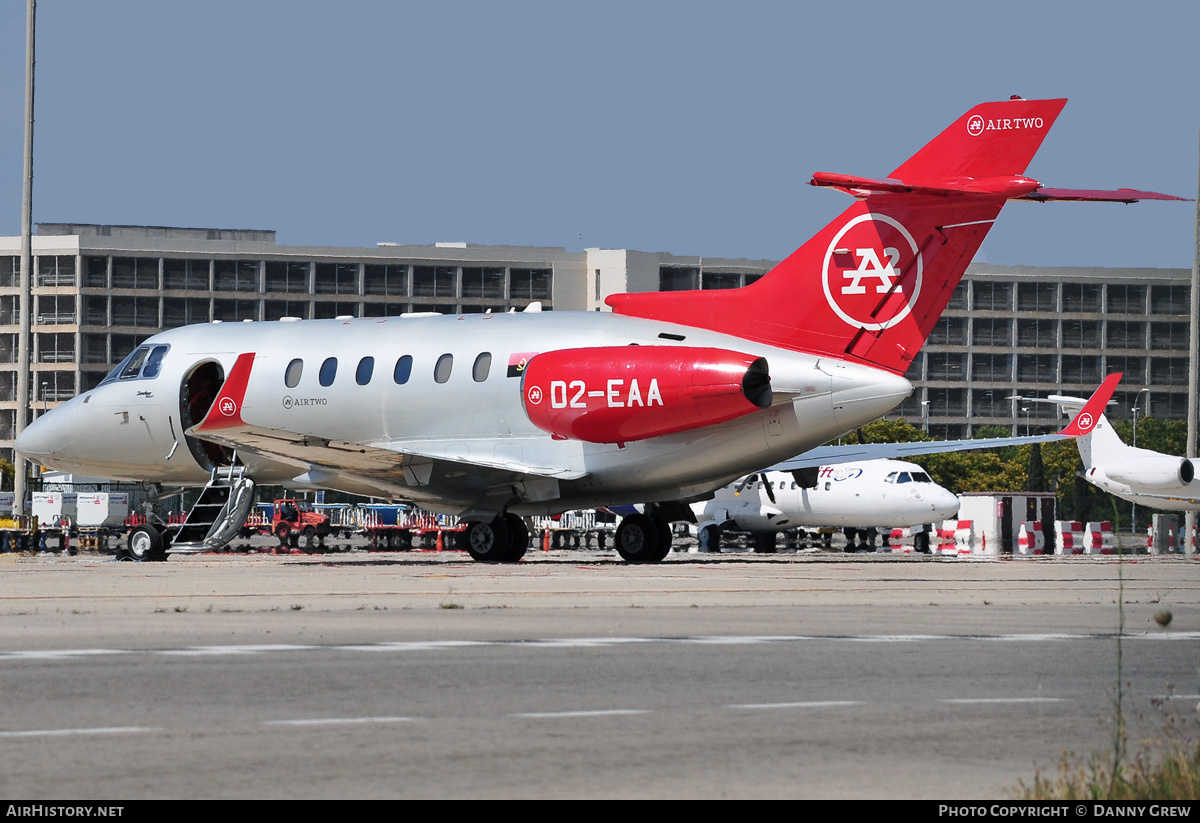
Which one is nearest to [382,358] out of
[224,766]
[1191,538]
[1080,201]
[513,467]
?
[513,467]

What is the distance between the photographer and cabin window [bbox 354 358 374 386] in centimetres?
3406

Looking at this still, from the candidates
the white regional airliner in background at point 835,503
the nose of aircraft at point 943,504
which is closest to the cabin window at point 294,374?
the white regional airliner in background at point 835,503

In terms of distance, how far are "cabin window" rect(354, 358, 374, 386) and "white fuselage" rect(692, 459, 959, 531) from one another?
14.0 meters

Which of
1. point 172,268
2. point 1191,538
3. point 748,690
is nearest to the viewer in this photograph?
point 748,690

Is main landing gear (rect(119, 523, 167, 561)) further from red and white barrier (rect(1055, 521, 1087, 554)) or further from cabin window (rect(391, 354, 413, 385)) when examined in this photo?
red and white barrier (rect(1055, 521, 1087, 554))

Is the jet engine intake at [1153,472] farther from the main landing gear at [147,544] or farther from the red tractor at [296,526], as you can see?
the main landing gear at [147,544]

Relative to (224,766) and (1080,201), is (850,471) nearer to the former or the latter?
(1080,201)

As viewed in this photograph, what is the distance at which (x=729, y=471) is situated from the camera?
31.5m

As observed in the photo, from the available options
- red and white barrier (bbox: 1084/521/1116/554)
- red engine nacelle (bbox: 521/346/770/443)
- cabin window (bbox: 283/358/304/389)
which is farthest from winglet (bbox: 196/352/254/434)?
→ red and white barrier (bbox: 1084/521/1116/554)

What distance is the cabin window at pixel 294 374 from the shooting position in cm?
3491

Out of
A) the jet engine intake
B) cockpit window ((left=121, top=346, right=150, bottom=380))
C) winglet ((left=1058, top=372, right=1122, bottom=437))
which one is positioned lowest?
the jet engine intake

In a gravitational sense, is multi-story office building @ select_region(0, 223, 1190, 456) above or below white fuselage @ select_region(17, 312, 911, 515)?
above

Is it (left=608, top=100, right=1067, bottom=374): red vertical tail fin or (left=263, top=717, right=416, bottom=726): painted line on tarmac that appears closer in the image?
(left=263, top=717, right=416, bottom=726): painted line on tarmac

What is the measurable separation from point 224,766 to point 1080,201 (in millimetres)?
23490
